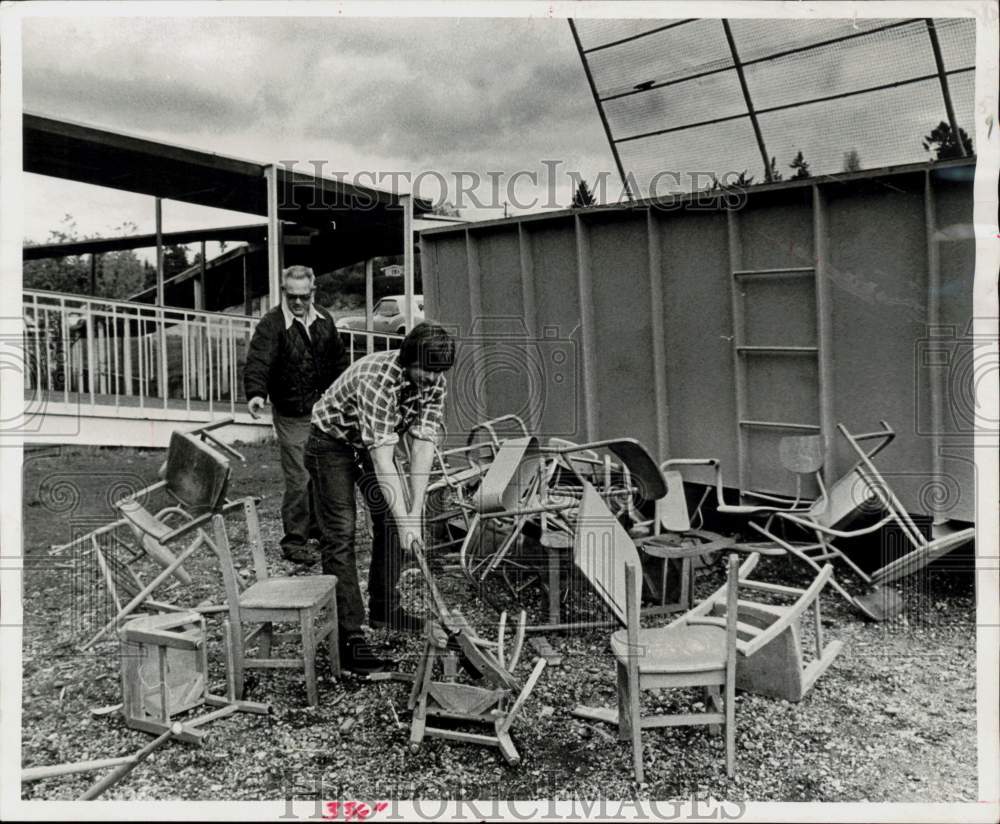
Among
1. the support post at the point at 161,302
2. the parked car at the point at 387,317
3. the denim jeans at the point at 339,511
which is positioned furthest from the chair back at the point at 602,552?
the parked car at the point at 387,317

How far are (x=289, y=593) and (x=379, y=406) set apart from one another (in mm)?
880

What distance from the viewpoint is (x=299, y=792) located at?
265 cm

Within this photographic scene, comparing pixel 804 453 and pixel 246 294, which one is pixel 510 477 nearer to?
pixel 804 453

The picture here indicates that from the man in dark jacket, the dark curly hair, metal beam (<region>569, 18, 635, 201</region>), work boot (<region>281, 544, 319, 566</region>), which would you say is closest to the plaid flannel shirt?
the dark curly hair

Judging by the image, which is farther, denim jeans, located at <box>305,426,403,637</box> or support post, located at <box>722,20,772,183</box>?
support post, located at <box>722,20,772,183</box>

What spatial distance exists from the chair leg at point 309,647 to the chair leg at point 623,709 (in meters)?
1.22

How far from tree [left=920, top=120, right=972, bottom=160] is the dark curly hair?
277 centimetres

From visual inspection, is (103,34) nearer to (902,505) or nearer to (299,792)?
(299,792)

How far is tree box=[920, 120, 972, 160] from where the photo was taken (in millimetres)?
3863

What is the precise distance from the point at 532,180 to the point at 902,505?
2.79 metres

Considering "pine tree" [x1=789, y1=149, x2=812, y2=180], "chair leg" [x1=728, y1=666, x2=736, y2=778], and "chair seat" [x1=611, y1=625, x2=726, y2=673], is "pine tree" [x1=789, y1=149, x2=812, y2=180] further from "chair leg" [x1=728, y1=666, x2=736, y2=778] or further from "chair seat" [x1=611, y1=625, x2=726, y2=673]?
"chair leg" [x1=728, y1=666, x2=736, y2=778]

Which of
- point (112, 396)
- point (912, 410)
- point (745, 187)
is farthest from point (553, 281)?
point (112, 396)

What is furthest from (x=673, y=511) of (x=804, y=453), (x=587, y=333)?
(x=587, y=333)

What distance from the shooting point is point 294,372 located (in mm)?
4594
